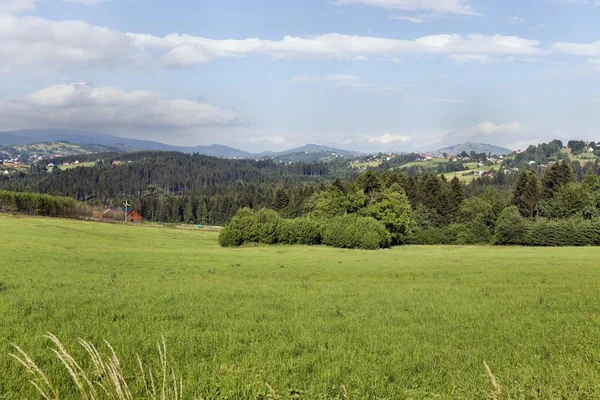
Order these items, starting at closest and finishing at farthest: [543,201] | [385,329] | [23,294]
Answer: [385,329] < [23,294] < [543,201]

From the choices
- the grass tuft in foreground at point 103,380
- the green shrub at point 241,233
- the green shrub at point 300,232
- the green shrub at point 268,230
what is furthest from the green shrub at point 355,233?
the grass tuft in foreground at point 103,380

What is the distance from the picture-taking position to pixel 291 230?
7744 cm

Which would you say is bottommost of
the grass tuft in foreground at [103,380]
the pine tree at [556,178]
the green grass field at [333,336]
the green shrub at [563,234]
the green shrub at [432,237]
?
the green shrub at [432,237]

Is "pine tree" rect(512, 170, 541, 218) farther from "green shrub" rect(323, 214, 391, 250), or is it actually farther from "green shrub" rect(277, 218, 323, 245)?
"green shrub" rect(277, 218, 323, 245)

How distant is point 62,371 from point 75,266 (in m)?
26.3

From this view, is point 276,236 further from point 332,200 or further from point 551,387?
point 551,387

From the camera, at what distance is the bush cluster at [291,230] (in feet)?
238

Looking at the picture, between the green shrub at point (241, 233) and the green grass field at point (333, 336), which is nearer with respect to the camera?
the green grass field at point (333, 336)

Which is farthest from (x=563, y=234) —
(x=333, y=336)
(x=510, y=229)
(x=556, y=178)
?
(x=333, y=336)

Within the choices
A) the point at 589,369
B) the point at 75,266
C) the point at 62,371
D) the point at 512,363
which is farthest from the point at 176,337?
the point at 75,266

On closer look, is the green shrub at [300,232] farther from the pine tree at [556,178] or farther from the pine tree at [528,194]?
the pine tree at [556,178]

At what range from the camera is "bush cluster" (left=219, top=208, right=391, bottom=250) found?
7256cm

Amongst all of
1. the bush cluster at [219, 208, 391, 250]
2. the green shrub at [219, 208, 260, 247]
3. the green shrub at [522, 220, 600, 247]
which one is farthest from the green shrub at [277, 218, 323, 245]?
Result: the green shrub at [522, 220, 600, 247]

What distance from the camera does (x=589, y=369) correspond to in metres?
7.79
